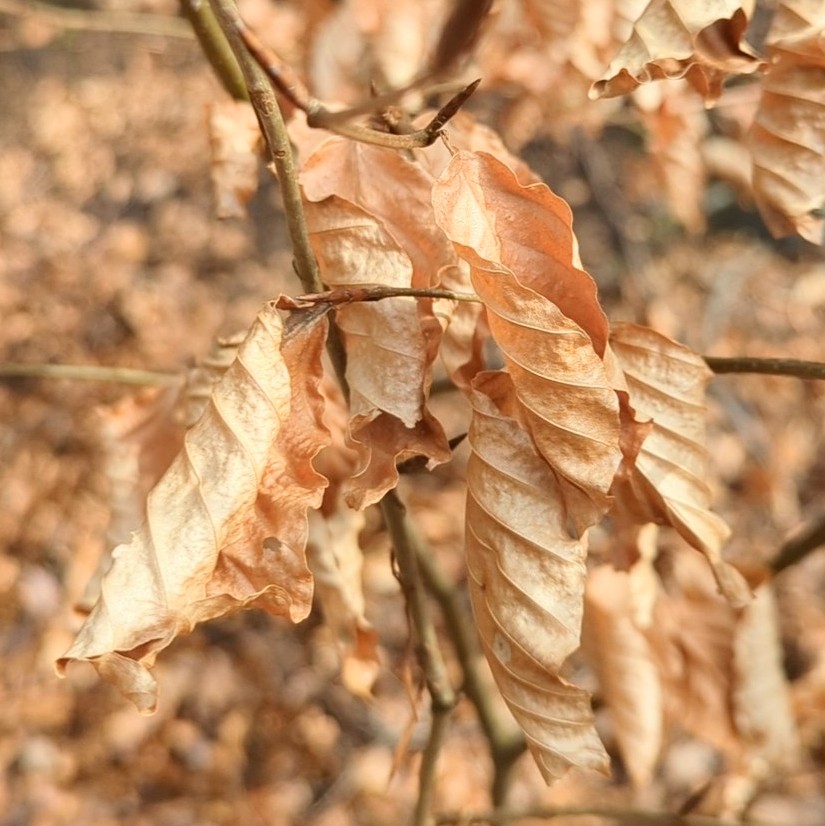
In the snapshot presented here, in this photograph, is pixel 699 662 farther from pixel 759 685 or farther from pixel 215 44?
pixel 215 44

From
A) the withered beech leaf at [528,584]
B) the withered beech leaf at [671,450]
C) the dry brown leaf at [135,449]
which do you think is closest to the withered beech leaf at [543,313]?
the withered beech leaf at [528,584]

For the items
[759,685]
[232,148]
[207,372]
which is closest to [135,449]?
[207,372]

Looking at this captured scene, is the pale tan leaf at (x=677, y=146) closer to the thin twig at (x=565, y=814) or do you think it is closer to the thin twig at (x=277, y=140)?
the thin twig at (x=277, y=140)

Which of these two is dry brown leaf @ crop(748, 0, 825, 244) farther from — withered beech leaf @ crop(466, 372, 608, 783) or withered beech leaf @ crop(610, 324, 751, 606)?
withered beech leaf @ crop(466, 372, 608, 783)

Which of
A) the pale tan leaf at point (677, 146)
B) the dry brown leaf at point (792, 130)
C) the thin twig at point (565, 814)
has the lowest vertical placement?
the thin twig at point (565, 814)

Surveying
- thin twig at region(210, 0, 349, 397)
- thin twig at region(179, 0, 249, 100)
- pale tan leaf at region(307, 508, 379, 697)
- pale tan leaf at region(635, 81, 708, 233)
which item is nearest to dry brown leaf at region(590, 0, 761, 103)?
thin twig at region(210, 0, 349, 397)

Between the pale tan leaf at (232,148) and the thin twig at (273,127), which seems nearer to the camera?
the thin twig at (273,127)
